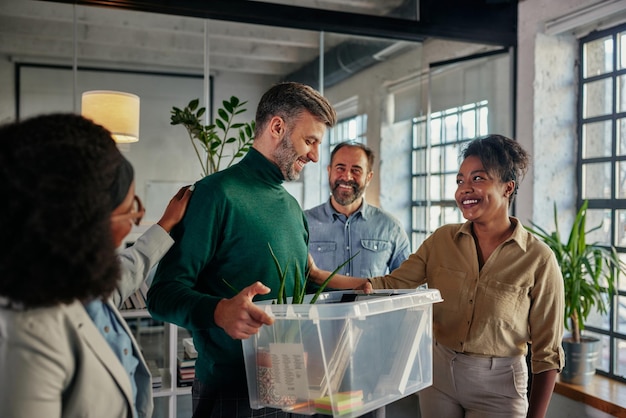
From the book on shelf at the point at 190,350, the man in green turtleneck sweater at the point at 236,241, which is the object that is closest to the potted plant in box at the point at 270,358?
the man in green turtleneck sweater at the point at 236,241

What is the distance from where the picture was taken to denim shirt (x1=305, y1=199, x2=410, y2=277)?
3002 mm

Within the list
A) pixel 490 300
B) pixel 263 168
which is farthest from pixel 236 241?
pixel 490 300

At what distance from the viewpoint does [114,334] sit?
116cm

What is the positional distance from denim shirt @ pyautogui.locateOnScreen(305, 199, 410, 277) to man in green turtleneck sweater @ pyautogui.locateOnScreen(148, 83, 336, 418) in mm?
1284

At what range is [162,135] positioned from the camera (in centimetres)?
366

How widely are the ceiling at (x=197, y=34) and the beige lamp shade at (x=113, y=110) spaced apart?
1.52 feet

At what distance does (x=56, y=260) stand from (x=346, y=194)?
217 cm

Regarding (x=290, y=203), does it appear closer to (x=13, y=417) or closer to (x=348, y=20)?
(x=13, y=417)

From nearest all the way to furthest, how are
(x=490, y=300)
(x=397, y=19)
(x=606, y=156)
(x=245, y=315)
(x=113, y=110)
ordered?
(x=245, y=315)
(x=490, y=300)
(x=113, y=110)
(x=606, y=156)
(x=397, y=19)

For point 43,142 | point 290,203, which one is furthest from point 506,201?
point 43,142

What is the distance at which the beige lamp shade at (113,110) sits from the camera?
311 centimetres

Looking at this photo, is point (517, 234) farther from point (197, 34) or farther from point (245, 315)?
point (197, 34)

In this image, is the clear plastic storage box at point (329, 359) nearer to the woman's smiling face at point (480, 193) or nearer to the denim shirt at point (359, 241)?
the woman's smiling face at point (480, 193)

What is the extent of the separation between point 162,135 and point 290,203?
215 cm
